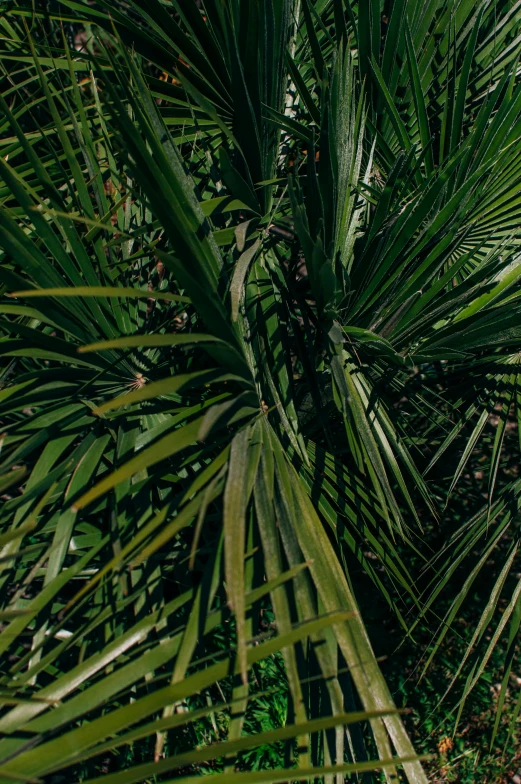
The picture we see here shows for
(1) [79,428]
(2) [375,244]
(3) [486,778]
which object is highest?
(2) [375,244]

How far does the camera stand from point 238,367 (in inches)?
40.9

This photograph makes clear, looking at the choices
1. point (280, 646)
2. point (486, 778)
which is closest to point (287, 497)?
point (280, 646)

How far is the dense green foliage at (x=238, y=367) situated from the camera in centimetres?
86

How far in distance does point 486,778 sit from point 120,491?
5.94 ft

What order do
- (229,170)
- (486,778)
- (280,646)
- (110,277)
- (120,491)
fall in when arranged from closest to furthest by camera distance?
(280,646) → (120,491) → (229,170) → (110,277) → (486,778)

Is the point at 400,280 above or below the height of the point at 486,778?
above

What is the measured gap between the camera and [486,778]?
207cm

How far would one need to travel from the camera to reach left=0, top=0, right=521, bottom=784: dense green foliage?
2.81 ft

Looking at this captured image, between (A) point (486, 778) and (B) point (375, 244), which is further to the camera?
(A) point (486, 778)

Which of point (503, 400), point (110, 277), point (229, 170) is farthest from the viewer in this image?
point (503, 400)

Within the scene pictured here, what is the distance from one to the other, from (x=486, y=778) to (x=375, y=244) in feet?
6.13

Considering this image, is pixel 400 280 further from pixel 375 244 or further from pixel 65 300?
pixel 65 300

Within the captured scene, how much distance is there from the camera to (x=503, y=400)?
164cm

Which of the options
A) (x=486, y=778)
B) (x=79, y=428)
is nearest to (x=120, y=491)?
(x=79, y=428)
